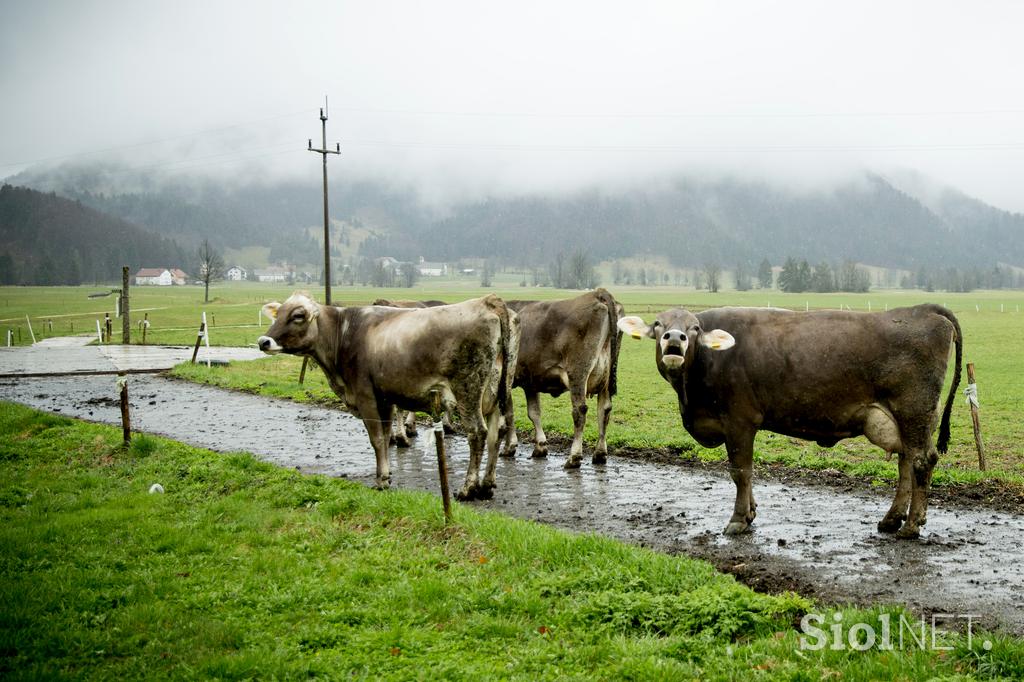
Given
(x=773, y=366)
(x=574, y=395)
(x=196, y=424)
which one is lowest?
(x=196, y=424)

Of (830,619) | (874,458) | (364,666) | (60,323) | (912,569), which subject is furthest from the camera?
(60,323)

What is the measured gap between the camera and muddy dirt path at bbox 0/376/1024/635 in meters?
7.38

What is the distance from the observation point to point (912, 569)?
309 inches

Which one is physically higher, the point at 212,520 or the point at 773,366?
the point at 773,366

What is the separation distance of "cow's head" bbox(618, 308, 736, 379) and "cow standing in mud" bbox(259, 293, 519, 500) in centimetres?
230

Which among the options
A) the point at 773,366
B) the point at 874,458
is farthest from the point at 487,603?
the point at 874,458

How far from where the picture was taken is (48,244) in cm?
14812

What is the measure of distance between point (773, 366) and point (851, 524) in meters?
2.21

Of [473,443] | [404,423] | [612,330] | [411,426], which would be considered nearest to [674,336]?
[473,443]

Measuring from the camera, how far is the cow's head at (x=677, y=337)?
363 inches

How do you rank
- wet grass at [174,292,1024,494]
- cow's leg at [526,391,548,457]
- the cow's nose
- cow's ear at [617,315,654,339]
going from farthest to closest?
cow's leg at [526,391,548,457], wet grass at [174,292,1024,494], cow's ear at [617,315,654,339], the cow's nose

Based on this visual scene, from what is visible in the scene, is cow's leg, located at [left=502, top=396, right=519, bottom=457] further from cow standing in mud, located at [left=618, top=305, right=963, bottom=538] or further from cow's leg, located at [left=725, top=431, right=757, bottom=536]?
cow's leg, located at [left=725, top=431, right=757, bottom=536]

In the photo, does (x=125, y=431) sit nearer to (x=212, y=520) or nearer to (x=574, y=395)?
(x=212, y=520)

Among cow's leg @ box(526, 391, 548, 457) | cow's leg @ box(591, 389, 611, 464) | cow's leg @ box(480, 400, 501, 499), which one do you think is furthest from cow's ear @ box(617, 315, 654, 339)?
cow's leg @ box(526, 391, 548, 457)
